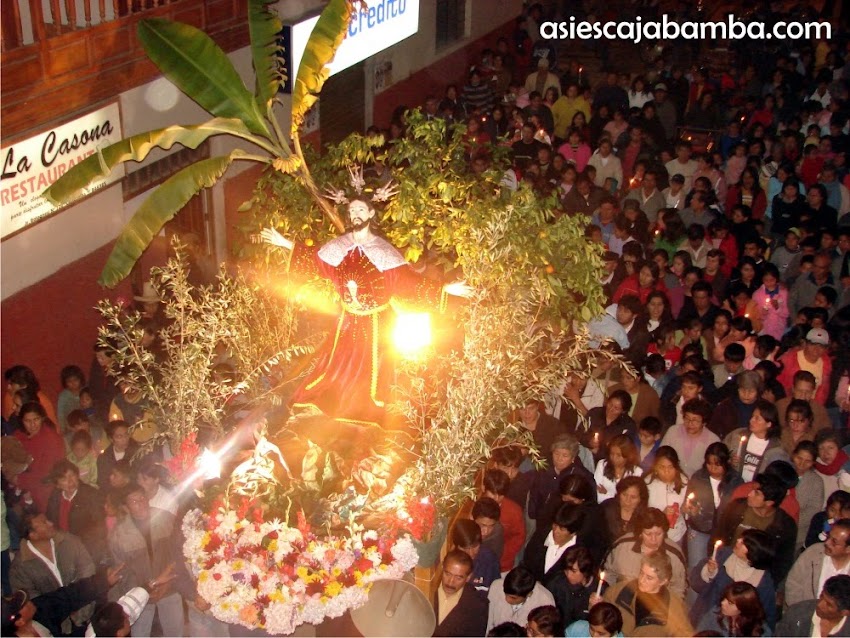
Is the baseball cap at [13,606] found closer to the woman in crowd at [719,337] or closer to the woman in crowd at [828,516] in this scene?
A: the woman in crowd at [828,516]

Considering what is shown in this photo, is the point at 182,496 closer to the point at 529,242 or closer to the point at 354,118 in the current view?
the point at 529,242

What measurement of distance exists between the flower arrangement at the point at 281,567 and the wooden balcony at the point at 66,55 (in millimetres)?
4037

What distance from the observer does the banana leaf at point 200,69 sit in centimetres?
802

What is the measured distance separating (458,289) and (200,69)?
2.70 meters

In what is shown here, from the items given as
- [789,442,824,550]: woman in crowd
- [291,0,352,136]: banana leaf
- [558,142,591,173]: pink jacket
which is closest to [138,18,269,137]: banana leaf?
[291,0,352,136]: banana leaf

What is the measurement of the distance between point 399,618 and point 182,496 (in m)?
1.91

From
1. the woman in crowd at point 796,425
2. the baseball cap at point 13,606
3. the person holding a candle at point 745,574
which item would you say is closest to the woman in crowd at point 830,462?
the woman in crowd at point 796,425

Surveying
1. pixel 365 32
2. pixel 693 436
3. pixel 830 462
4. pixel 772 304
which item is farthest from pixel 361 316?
pixel 365 32

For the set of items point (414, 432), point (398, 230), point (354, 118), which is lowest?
point (354, 118)

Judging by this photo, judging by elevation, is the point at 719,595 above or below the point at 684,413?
below

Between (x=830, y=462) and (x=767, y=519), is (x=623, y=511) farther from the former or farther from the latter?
(x=830, y=462)

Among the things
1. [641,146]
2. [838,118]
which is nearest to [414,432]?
[641,146]

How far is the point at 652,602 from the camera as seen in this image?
628 centimetres

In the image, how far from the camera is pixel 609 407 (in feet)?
26.5
